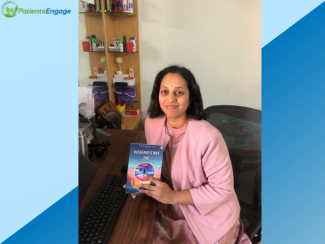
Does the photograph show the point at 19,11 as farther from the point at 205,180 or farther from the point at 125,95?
the point at 125,95

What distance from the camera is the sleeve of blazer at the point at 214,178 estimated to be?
86cm

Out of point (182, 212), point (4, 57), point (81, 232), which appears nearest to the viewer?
point (4, 57)

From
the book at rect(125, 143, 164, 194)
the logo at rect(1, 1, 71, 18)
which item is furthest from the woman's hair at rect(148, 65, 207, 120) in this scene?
the logo at rect(1, 1, 71, 18)

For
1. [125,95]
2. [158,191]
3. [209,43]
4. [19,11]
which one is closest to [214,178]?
[158,191]

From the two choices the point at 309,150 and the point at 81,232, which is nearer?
the point at 309,150

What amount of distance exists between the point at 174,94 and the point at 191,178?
0.36 meters

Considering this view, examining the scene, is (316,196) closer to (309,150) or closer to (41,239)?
(309,150)

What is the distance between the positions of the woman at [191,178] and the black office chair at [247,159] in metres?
0.18

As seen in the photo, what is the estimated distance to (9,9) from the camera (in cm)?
35

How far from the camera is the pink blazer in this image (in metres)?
0.87

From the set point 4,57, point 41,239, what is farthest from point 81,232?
point 4,57

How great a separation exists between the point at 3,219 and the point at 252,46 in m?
2.80

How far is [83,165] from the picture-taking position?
719 mm

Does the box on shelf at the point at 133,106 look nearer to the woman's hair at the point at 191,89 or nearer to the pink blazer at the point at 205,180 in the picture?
the woman's hair at the point at 191,89
